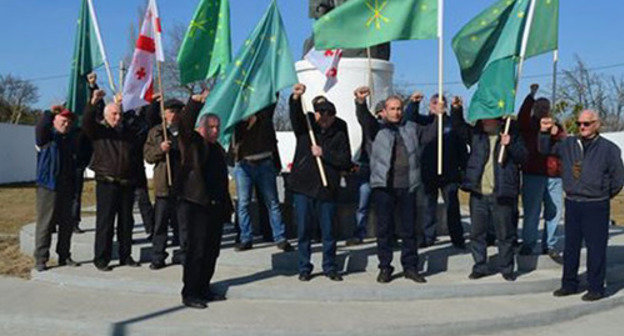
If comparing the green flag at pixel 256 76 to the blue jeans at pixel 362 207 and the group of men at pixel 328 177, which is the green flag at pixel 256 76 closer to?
the group of men at pixel 328 177

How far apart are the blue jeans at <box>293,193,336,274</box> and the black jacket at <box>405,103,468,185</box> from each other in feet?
5.79

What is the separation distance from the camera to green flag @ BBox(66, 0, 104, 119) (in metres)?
8.14

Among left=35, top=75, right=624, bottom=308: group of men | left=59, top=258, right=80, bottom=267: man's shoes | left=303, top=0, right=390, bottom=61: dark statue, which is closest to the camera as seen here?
left=35, top=75, right=624, bottom=308: group of men

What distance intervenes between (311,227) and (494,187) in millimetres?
1961

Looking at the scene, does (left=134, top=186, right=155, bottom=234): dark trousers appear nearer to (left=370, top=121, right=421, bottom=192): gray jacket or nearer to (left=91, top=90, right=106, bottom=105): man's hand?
(left=91, top=90, right=106, bottom=105): man's hand

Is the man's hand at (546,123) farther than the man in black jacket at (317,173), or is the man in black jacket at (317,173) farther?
the man's hand at (546,123)

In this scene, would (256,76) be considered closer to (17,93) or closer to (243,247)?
(243,247)

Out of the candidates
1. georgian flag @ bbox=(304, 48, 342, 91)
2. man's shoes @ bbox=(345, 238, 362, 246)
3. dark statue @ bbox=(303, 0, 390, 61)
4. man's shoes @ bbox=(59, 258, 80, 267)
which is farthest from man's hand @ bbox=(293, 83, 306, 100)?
dark statue @ bbox=(303, 0, 390, 61)

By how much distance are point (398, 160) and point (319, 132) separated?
0.88m

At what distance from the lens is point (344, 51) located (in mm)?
10156

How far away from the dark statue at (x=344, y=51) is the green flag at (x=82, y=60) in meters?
3.34

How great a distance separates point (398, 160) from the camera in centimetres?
691

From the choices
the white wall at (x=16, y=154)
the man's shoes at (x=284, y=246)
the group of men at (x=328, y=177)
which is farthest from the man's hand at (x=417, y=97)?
the white wall at (x=16, y=154)

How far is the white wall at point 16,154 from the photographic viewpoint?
2944cm
